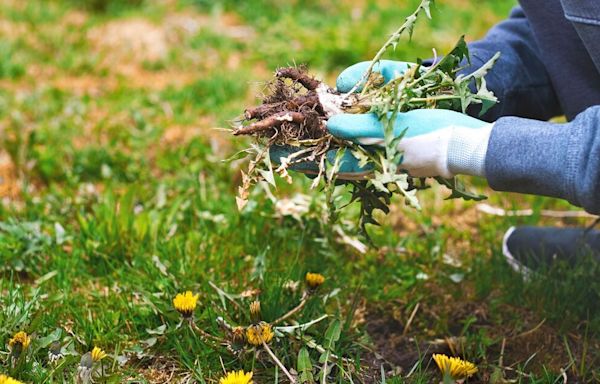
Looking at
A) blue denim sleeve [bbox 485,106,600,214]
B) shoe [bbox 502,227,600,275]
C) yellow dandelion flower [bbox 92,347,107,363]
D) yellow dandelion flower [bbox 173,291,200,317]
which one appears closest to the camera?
blue denim sleeve [bbox 485,106,600,214]

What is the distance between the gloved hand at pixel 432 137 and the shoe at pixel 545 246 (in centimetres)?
74

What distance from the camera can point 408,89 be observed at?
1.69 m

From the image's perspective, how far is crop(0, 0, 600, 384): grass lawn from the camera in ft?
5.85

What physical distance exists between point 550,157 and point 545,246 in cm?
88

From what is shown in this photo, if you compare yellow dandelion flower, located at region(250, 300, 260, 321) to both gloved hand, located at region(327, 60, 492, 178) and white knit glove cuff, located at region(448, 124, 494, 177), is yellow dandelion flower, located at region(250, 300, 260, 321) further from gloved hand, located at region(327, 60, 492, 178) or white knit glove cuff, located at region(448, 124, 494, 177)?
white knit glove cuff, located at region(448, 124, 494, 177)

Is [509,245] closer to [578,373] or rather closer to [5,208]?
[578,373]

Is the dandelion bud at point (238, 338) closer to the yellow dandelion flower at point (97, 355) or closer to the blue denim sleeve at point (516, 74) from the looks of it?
the yellow dandelion flower at point (97, 355)

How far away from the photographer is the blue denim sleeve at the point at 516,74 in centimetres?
202

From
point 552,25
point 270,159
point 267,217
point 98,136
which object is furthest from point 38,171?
point 552,25

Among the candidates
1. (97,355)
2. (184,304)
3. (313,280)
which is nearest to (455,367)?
(313,280)

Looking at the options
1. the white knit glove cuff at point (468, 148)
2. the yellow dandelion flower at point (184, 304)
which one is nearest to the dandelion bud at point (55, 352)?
the yellow dandelion flower at point (184, 304)

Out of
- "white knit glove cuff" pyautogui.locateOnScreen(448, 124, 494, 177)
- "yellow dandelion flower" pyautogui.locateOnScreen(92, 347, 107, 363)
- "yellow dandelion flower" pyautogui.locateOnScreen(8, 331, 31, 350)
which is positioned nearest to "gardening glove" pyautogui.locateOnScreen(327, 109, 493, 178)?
"white knit glove cuff" pyautogui.locateOnScreen(448, 124, 494, 177)

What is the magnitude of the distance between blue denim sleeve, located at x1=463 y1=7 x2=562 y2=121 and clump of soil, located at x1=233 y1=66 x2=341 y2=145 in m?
0.42

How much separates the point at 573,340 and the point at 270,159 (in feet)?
2.91
